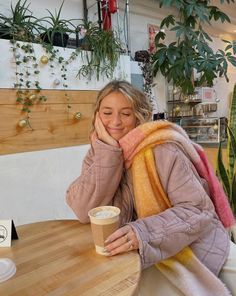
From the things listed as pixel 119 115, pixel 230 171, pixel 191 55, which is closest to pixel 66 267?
pixel 119 115

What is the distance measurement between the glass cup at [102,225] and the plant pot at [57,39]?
172 cm

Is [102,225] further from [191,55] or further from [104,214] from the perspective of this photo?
[191,55]

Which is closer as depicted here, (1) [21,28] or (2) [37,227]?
(2) [37,227]

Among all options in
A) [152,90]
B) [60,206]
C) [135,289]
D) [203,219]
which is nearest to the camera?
[135,289]

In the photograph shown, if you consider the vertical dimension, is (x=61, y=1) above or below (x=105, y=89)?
above

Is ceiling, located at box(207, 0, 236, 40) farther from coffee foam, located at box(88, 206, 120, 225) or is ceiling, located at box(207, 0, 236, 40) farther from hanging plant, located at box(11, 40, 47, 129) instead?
coffee foam, located at box(88, 206, 120, 225)

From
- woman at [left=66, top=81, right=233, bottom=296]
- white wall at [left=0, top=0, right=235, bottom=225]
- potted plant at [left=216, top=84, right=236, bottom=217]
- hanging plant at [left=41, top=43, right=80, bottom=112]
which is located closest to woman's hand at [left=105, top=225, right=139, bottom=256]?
woman at [left=66, top=81, right=233, bottom=296]

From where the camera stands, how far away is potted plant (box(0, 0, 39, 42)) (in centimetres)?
200

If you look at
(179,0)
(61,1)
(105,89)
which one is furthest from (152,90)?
(105,89)

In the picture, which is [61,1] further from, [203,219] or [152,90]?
[203,219]

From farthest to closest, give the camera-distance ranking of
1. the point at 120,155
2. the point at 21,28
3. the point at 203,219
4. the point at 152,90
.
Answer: the point at 152,90
the point at 21,28
the point at 120,155
the point at 203,219

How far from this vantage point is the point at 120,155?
3.61ft

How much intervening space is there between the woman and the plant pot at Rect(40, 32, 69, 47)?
→ 47.0 inches

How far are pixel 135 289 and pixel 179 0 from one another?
7.91 ft
